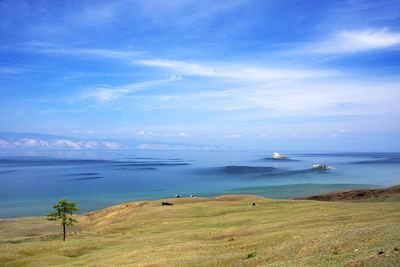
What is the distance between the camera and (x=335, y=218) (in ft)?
119

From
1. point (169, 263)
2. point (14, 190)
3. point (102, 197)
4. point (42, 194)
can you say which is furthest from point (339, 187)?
point (14, 190)

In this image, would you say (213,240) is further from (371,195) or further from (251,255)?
(371,195)

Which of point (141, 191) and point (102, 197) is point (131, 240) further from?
point (141, 191)

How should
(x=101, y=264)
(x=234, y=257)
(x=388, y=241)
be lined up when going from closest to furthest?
(x=388, y=241)
(x=234, y=257)
(x=101, y=264)

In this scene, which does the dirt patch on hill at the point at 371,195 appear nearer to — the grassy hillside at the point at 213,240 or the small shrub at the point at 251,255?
the grassy hillside at the point at 213,240

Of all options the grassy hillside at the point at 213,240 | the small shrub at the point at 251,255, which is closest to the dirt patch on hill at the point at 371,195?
the grassy hillside at the point at 213,240

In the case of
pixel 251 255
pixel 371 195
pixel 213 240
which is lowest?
pixel 371 195

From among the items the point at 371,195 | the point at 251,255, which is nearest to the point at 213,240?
the point at 251,255

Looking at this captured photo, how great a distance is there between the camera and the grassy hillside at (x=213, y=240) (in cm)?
2017

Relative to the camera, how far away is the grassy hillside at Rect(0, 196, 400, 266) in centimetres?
2017

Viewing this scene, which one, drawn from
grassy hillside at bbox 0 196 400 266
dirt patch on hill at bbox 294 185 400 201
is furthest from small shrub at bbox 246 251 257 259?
dirt patch on hill at bbox 294 185 400 201

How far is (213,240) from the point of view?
3278 cm

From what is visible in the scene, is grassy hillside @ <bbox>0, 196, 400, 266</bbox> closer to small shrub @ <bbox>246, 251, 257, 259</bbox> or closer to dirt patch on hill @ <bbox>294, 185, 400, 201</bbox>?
small shrub @ <bbox>246, 251, 257, 259</bbox>

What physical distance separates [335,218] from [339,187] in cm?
8095
